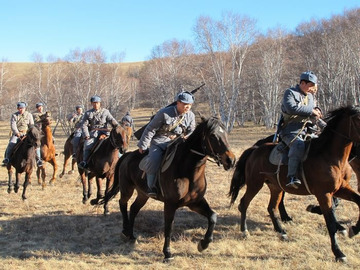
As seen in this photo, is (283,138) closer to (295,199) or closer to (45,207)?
(295,199)

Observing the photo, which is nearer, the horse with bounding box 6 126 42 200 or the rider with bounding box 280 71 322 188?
the rider with bounding box 280 71 322 188

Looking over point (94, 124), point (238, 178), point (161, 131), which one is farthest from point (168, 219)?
point (94, 124)

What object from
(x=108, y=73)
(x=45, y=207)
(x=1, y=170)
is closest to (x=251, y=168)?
(x=45, y=207)

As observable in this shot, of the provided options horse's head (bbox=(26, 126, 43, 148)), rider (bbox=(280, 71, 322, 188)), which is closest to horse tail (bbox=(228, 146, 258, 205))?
rider (bbox=(280, 71, 322, 188))

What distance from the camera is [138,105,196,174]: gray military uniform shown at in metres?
5.76

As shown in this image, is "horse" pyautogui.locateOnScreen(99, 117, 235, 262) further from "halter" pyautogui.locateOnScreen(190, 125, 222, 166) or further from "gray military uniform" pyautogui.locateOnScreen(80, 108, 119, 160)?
"gray military uniform" pyautogui.locateOnScreen(80, 108, 119, 160)

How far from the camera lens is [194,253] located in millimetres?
5848

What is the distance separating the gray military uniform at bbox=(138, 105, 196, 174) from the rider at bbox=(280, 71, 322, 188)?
160cm

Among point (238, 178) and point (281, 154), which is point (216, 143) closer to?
point (281, 154)

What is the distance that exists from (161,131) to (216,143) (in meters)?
Answer: 1.30

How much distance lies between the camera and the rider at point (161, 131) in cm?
575

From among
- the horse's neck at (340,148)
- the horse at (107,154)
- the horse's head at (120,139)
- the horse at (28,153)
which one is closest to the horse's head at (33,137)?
the horse at (28,153)

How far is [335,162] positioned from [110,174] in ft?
18.2

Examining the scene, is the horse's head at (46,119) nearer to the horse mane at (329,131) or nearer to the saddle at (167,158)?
the saddle at (167,158)
